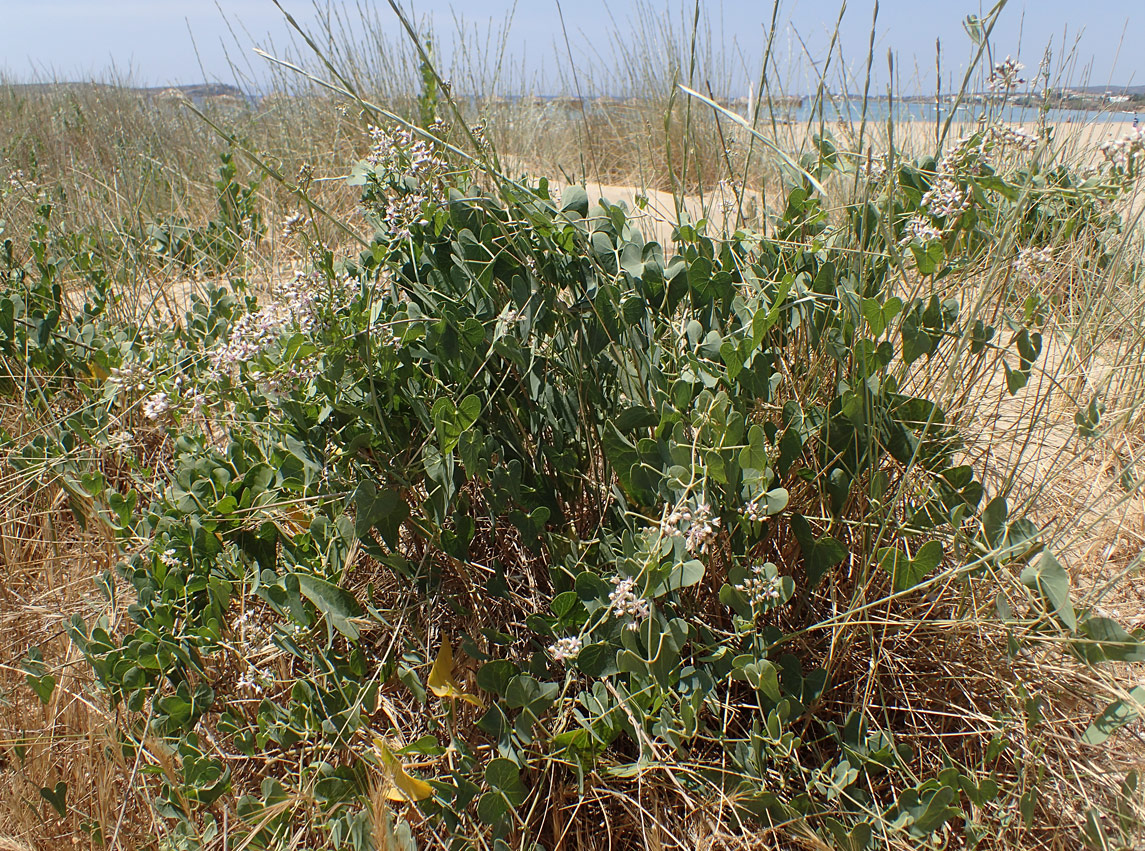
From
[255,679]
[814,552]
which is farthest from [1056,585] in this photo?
[255,679]

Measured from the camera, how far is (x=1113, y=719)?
38.1 inches

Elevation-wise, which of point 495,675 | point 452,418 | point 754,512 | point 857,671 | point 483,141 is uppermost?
point 483,141

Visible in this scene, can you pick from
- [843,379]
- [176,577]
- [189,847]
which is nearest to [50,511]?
[176,577]

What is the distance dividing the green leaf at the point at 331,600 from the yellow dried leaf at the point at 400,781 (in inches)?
6.5

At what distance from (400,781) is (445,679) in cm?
16

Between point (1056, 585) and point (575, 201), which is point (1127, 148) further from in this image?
point (575, 201)

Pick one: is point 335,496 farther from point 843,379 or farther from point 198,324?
point 198,324

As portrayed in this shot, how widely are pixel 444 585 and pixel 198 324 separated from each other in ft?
2.97

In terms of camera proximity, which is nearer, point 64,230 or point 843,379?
point 843,379

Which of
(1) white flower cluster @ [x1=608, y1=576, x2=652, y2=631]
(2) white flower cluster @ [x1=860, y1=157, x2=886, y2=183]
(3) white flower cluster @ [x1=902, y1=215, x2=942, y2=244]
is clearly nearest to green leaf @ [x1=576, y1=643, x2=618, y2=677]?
(1) white flower cluster @ [x1=608, y1=576, x2=652, y2=631]

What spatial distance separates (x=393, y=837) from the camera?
3.20 feet

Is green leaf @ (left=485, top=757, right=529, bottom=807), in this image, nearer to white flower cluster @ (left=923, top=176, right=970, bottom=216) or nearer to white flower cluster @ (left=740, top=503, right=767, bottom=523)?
white flower cluster @ (left=740, top=503, right=767, bottom=523)

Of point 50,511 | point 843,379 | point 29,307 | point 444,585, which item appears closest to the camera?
point 843,379

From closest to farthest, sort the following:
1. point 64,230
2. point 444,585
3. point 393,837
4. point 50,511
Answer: point 393,837, point 444,585, point 50,511, point 64,230
